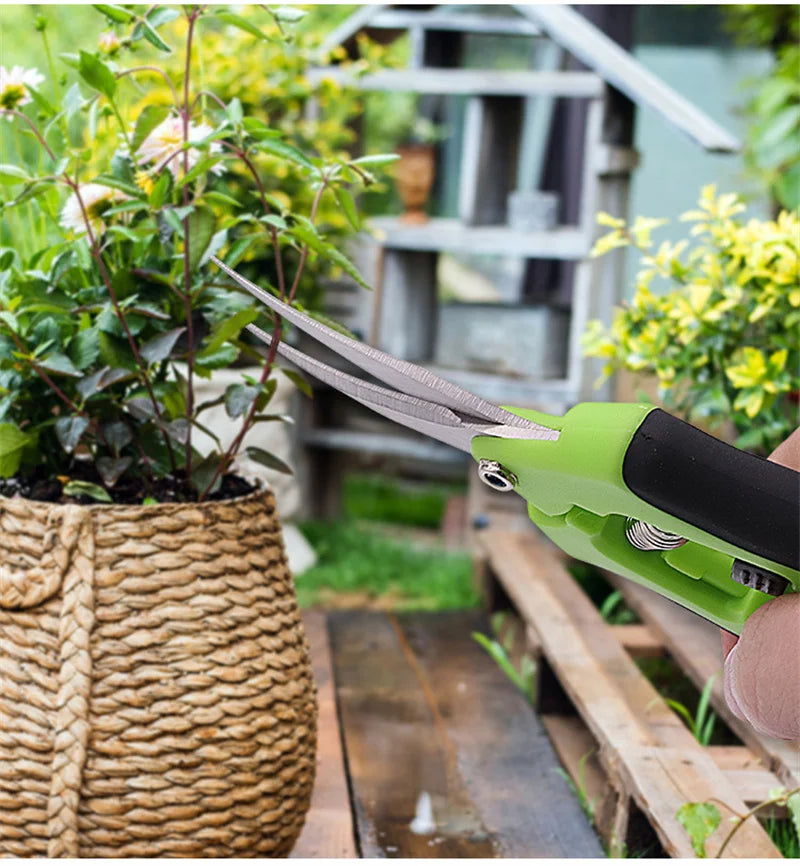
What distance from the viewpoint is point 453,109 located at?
4.06 metres

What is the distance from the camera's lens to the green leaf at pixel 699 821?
1.10m

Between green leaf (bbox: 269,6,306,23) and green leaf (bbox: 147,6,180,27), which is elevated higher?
green leaf (bbox: 269,6,306,23)

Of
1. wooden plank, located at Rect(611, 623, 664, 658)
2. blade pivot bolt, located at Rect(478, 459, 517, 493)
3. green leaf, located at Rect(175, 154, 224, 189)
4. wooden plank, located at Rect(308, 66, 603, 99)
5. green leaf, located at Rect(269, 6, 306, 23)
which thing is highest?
wooden plank, located at Rect(308, 66, 603, 99)

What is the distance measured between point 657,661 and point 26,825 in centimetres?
134

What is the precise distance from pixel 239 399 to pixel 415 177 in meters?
1.82

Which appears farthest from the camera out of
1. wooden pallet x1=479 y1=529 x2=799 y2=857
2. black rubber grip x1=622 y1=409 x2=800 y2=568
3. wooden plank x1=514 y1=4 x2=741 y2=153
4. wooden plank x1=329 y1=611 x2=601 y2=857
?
wooden plank x1=514 y1=4 x2=741 y2=153

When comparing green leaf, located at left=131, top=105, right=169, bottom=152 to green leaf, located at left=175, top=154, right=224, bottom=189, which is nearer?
green leaf, located at left=175, top=154, right=224, bottom=189

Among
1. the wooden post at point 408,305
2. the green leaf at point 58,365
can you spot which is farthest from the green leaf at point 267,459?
the wooden post at point 408,305

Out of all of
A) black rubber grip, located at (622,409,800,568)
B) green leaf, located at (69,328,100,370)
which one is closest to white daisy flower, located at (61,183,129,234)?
green leaf, located at (69,328,100,370)

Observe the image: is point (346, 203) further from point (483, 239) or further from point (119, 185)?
point (483, 239)

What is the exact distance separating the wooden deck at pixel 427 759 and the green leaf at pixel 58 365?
0.60 metres

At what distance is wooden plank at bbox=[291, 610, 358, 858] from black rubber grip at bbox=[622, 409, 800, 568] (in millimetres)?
775

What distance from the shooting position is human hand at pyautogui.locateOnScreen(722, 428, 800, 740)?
68 cm

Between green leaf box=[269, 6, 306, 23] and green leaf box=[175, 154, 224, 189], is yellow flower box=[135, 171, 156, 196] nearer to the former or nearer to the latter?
green leaf box=[175, 154, 224, 189]
